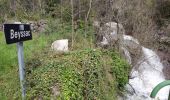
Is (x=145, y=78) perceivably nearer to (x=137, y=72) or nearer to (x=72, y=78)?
(x=137, y=72)

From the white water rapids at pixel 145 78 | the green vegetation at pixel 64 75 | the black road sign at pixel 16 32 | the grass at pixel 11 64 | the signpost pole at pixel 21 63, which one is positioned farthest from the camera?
the white water rapids at pixel 145 78

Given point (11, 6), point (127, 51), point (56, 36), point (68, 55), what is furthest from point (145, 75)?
point (11, 6)

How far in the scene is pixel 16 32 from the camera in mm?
3283

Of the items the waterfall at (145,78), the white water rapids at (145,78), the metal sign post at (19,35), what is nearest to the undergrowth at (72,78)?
the metal sign post at (19,35)

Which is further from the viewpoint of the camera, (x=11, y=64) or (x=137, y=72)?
(x=137, y=72)

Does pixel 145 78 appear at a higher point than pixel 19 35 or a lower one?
lower

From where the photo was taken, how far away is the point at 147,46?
27.3 ft

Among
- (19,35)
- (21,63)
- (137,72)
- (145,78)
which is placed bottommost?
(145,78)

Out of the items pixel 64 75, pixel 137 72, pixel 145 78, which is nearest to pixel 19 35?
pixel 64 75

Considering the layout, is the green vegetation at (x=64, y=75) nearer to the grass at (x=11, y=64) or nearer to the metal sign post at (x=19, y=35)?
the grass at (x=11, y=64)

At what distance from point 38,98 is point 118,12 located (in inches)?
153

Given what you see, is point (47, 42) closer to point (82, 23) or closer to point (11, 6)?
point (82, 23)

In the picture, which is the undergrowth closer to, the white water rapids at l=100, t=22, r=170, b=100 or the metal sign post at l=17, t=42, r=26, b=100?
the metal sign post at l=17, t=42, r=26, b=100

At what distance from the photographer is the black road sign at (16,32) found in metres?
3.10
